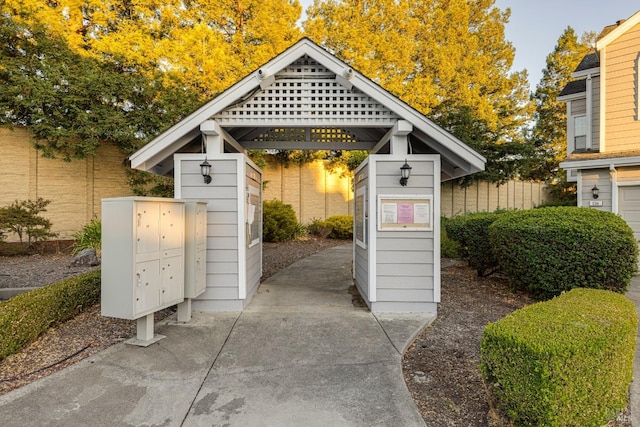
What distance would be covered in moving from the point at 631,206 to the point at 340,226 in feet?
31.0

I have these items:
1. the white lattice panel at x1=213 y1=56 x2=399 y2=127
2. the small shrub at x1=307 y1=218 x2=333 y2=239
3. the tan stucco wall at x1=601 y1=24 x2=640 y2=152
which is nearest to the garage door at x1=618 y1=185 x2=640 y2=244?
the tan stucco wall at x1=601 y1=24 x2=640 y2=152

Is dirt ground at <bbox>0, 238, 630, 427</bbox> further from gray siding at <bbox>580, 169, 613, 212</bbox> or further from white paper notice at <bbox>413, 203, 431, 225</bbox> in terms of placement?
gray siding at <bbox>580, 169, 613, 212</bbox>

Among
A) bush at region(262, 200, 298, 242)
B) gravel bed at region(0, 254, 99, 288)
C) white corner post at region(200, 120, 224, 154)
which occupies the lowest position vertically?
gravel bed at region(0, 254, 99, 288)

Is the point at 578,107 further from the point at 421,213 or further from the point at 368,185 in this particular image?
the point at 368,185

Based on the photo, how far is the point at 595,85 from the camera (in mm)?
8773

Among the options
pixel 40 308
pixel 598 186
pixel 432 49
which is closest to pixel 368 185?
pixel 40 308

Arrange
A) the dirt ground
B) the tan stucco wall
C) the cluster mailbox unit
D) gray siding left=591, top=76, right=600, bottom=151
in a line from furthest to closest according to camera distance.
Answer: gray siding left=591, top=76, right=600, bottom=151 < the tan stucco wall < the cluster mailbox unit < the dirt ground

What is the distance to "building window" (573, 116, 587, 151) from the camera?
9359 mm

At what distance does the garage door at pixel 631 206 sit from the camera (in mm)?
7738

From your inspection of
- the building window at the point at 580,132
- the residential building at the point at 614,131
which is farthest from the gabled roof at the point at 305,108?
the building window at the point at 580,132

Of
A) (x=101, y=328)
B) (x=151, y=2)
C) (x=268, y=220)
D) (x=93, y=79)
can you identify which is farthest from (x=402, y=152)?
(x=151, y=2)

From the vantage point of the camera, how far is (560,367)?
2.14 metres

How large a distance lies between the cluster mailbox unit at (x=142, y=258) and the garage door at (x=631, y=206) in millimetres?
9447

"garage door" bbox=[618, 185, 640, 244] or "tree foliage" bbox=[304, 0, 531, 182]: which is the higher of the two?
"tree foliage" bbox=[304, 0, 531, 182]
